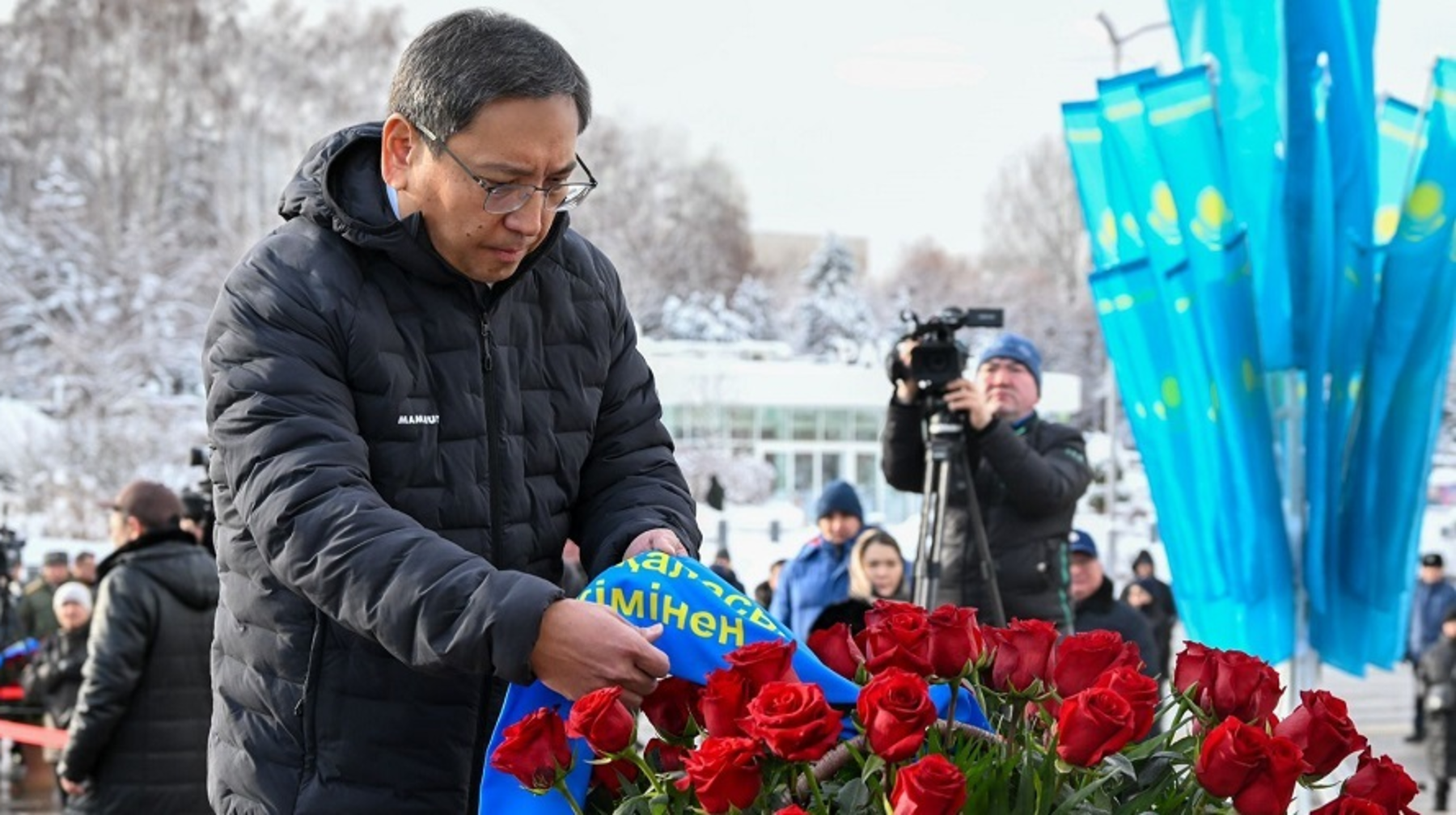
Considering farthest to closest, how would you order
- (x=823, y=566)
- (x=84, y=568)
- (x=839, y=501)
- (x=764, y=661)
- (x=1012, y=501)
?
(x=84, y=568), (x=839, y=501), (x=823, y=566), (x=1012, y=501), (x=764, y=661)

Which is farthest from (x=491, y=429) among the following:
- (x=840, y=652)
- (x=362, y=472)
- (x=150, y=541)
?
(x=150, y=541)

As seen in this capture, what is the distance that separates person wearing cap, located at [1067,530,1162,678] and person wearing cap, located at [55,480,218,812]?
3.53 metres

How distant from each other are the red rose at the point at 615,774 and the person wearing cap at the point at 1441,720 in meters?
9.86

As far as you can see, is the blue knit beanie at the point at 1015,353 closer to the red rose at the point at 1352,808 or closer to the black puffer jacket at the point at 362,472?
the black puffer jacket at the point at 362,472

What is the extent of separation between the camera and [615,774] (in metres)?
2.15

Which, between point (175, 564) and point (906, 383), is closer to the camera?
point (906, 383)

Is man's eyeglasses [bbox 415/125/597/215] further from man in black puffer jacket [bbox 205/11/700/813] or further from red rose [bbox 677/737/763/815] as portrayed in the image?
red rose [bbox 677/737/763/815]

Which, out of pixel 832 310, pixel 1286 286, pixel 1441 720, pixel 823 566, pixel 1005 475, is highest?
pixel 1286 286

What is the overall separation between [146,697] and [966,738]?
4870 mm

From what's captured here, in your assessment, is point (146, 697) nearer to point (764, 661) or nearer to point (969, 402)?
point (969, 402)

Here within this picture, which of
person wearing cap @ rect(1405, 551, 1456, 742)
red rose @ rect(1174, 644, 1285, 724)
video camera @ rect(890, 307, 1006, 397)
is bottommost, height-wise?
person wearing cap @ rect(1405, 551, 1456, 742)

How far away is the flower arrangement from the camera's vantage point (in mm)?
1909

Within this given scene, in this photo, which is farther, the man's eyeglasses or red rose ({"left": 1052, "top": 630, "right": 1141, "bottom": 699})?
the man's eyeglasses

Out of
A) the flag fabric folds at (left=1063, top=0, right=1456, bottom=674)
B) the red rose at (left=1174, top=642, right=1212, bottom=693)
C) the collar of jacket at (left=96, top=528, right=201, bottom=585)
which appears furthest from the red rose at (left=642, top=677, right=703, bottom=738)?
the collar of jacket at (left=96, top=528, right=201, bottom=585)
